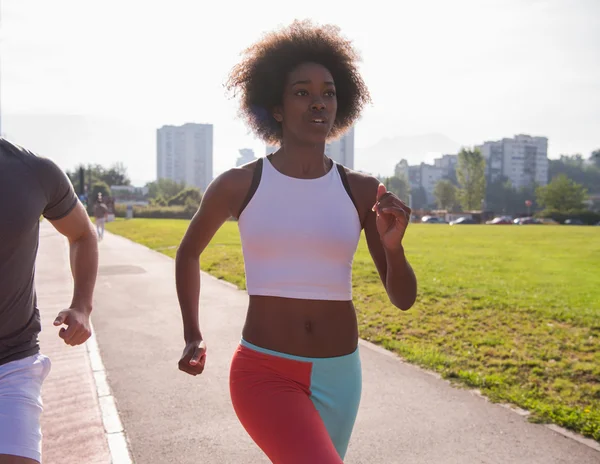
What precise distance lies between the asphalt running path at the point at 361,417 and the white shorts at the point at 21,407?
7.54 feet

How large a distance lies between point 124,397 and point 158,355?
1.61 meters

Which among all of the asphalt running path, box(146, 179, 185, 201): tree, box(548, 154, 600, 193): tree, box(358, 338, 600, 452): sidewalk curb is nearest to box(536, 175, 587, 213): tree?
box(146, 179, 185, 201): tree

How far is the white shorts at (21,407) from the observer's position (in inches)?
81.3

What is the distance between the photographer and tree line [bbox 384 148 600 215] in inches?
3578

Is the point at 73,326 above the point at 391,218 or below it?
below

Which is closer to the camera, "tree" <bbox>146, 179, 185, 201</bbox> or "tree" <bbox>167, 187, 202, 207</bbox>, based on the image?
"tree" <bbox>167, 187, 202, 207</bbox>

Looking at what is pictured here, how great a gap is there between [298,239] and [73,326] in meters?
0.96

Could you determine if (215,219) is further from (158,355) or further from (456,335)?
(456,335)

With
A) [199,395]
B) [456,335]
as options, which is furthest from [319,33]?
[456,335]

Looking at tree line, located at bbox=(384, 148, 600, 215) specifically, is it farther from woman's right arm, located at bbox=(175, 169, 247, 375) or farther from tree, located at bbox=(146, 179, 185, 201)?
woman's right arm, located at bbox=(175, 169, 247, 375)

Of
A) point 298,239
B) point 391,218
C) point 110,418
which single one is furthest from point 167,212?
point 391,218

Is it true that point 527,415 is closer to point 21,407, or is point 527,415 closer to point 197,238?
point 197,238

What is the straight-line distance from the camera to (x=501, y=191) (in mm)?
147250

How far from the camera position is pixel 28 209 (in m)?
2.29
